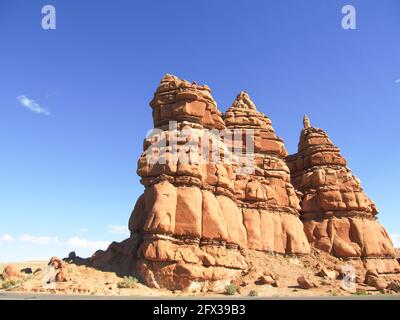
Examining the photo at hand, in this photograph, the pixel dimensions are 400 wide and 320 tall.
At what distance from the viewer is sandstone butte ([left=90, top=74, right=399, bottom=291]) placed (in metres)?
38.1

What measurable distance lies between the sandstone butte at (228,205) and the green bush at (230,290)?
1.42 m

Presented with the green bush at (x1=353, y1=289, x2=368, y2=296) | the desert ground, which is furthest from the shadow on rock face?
the green bush at (x1=353, y1=289, x2=368, y2=296)

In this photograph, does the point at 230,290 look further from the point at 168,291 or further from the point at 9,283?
the point at 9,283

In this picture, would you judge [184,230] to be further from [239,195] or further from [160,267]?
[239,195]

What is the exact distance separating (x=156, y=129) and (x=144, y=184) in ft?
24.2

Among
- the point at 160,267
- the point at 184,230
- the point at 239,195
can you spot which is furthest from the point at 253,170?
the point at 160,267

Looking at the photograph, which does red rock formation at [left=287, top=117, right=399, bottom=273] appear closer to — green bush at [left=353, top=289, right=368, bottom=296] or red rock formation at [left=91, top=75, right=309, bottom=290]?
red rock formation at [left=91, top=75, right=309, bottom=290]

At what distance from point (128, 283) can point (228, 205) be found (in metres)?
15.2

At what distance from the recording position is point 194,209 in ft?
130

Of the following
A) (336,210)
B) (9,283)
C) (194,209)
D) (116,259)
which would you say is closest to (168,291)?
(116,259)

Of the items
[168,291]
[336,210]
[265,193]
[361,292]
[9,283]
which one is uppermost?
[265,193]

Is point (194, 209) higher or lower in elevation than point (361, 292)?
higher

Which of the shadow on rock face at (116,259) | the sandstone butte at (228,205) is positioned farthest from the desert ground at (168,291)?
the sandstone butte at (228,205)

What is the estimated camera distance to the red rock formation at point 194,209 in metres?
37.4
